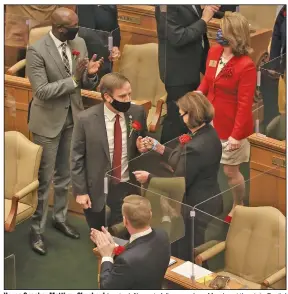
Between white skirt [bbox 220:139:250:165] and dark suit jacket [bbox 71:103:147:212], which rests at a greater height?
dark suit jacket [bbox 71:103:147:212]

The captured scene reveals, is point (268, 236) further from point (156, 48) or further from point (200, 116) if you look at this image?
point (156, 48)

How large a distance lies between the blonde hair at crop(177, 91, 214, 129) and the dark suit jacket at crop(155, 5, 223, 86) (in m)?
1.28

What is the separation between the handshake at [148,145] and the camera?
24.6 ft

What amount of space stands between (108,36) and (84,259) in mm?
1744

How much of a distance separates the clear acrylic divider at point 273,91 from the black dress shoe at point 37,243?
1812 mm

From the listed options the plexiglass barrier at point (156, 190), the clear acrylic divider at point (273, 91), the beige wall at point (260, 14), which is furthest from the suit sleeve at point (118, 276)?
the beige wall at point (260, 14)

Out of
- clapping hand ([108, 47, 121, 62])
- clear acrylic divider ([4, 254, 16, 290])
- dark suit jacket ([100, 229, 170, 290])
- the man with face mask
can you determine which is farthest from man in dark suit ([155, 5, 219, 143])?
dark suit jacket ([100, 229, 170, 290])

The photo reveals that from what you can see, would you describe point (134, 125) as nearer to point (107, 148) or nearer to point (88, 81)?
point (107, 148)

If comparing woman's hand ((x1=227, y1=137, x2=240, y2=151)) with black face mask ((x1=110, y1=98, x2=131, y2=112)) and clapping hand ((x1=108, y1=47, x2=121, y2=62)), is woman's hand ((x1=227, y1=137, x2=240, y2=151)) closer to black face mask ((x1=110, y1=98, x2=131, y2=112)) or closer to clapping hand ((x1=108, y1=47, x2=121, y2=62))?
black face mask ((x1=110, y1=98, x2=131, y2=112))

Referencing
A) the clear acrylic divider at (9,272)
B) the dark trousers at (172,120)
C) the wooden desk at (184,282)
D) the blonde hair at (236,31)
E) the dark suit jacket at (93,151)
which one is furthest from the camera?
the dark trousers at (172,120)

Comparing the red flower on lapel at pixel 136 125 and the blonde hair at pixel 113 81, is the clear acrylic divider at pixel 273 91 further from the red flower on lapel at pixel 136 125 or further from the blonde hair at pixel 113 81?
the blonde hair at pixel 113 81

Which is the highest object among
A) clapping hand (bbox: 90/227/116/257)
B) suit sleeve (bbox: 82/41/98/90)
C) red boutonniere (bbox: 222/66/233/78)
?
red boutonniere (bbox: 222/66/233/78)

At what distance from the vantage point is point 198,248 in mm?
7230

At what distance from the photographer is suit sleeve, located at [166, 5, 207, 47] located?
8.42 metres
